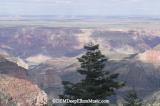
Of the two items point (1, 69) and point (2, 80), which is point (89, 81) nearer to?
point (2, 80)

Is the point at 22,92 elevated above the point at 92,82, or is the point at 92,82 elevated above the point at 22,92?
the point at 22,92

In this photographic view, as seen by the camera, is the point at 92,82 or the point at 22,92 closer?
the point at 92,82

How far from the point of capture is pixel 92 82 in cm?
3416

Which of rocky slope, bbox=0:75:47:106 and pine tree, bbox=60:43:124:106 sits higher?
rocky slope, bbox=0:75:47:106

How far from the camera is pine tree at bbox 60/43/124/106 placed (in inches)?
1326

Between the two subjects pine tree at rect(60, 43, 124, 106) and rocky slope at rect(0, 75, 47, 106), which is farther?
rocky slope at rect(0, 75, 47, 106)

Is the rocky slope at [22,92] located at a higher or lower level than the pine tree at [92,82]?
higher

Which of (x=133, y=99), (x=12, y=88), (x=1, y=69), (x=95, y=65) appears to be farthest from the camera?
(x=1, y=69)

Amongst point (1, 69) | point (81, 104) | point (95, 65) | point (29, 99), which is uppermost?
point (1, 69)

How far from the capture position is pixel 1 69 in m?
192

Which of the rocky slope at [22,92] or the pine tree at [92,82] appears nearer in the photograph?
the pine tree at [92,82]

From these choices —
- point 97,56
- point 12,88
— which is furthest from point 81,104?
point 12,88

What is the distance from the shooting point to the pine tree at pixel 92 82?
33.7 metres

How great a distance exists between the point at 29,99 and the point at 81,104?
124326mm
